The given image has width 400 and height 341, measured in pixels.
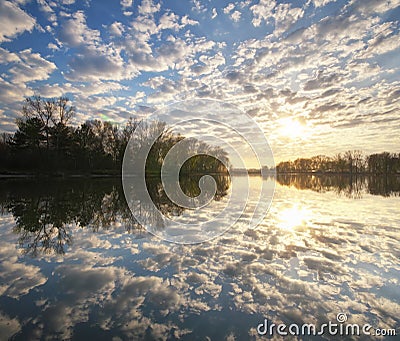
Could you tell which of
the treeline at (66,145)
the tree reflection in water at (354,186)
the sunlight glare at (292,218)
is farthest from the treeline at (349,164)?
the sunlight glare at (292,218)

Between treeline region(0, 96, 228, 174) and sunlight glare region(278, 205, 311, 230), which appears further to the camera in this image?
treeline region(0, 96, 228, 174)

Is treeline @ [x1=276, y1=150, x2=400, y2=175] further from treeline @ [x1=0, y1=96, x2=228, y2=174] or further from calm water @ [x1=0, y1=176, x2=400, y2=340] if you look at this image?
calm water @ [x1=0, y1=176, x2=400, y2=340]

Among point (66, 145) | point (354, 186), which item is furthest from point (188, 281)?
point (66, 145)

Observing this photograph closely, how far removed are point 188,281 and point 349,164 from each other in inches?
4381

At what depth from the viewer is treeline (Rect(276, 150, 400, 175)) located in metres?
80.6

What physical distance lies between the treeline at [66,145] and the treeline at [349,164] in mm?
71940

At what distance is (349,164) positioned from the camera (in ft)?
322

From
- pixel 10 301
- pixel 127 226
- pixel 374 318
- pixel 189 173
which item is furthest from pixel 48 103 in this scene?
pixel 374 318

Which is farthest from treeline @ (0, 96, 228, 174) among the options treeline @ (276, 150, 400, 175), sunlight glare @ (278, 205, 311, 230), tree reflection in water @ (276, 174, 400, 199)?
treeline @ (276, 150, 400, 175)

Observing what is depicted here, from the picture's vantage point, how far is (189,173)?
55.2m

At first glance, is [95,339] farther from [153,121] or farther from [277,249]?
[153,121]

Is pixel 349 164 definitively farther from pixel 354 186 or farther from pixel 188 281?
pixel 188 281

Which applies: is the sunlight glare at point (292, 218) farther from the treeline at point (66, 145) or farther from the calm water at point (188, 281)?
the treeline at point (66, 145)

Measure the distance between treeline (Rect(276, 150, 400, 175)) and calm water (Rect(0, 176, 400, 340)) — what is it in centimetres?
9271
